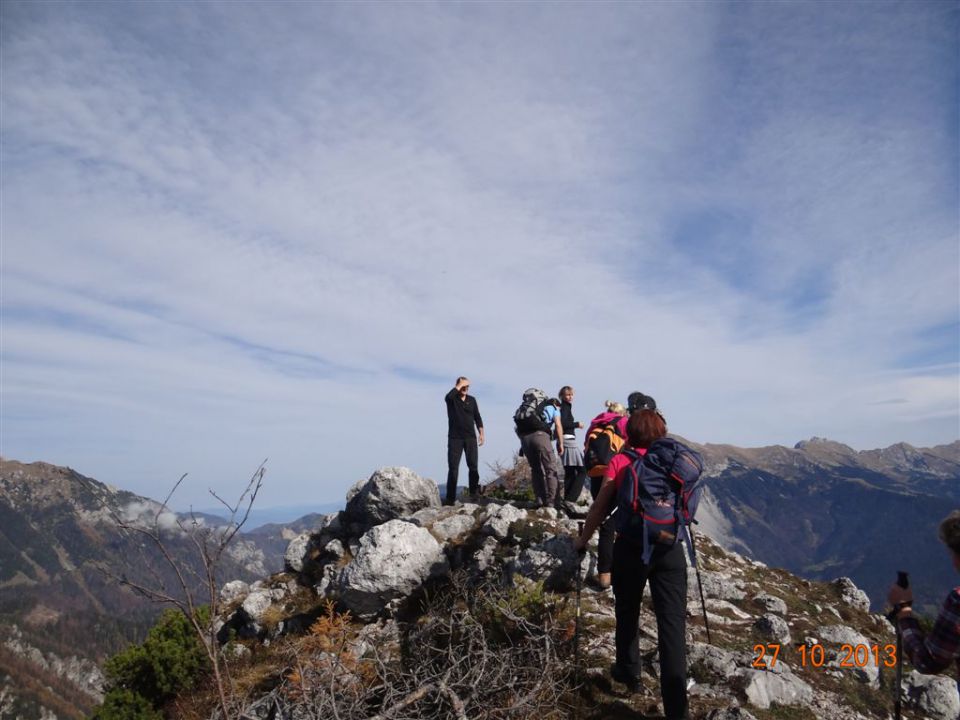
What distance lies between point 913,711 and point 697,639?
2.92 meters

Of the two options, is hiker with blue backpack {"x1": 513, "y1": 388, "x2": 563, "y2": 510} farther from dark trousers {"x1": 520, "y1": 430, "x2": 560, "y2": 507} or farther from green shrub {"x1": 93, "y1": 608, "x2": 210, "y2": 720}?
green shrub {"x1": 93, "y1": 608, "x2": 210, "y2": 720}

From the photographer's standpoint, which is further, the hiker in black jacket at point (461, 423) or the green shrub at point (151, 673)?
the hiker in black jacket at point (461, 423)

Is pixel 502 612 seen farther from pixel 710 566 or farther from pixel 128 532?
pixel 710 566

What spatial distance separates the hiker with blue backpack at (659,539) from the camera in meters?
5.89

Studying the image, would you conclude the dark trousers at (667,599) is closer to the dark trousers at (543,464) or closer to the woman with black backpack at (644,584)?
the woman with black backpack at (644,584)

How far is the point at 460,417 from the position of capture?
14.0 m

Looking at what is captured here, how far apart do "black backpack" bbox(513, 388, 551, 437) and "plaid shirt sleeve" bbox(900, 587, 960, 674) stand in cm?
825

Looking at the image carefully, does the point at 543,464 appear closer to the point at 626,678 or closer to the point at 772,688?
the point at 626,678

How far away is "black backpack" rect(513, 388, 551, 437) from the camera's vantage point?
12.3 metres

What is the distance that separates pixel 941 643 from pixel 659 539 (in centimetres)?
235

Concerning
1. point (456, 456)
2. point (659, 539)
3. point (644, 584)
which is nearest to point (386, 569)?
point (456, 456)

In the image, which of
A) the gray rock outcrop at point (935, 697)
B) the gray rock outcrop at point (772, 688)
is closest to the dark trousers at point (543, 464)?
the gray rock outcrop at point (772, 688)
